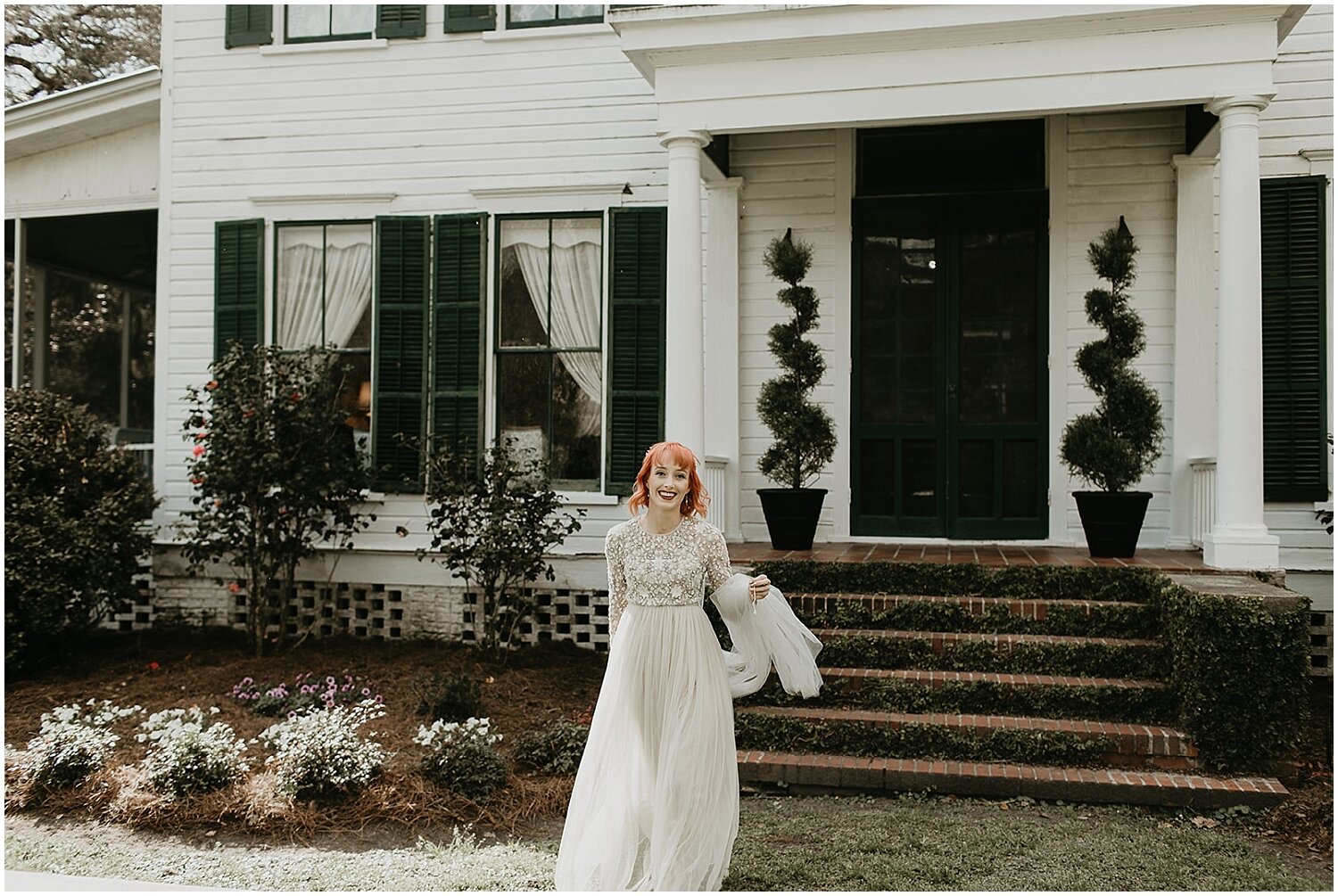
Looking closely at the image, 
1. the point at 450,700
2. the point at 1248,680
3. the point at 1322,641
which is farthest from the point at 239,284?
the point at 1322,641

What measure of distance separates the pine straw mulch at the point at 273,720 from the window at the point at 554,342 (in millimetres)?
1560

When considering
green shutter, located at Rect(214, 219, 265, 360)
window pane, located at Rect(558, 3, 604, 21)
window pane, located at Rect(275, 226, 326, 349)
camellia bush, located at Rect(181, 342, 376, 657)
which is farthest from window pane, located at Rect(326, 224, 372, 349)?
window pane, located at Rect(558, 3, 604, 21)

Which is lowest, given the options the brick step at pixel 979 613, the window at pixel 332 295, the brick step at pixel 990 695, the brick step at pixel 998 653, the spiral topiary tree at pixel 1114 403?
the brick step at pixel 990 695

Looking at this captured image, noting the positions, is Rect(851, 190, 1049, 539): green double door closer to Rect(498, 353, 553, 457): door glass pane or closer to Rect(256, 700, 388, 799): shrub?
Rect(498, 353, 553, 457): door glass pane

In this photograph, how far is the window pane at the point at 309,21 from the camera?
8742mm

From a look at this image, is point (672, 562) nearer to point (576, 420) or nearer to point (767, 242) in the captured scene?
point (576, 420)

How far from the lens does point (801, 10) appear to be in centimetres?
640

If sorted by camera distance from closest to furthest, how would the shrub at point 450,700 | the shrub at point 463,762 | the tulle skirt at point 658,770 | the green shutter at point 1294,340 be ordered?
the tulle skirt at point 658,770, the shrub at point 463,762, the shrub at point 450,700, the green shutter at point 1294,340

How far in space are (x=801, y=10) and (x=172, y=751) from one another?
5.32 metres

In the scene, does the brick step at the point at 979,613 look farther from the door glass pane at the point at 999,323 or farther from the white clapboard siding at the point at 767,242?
the door glass pane at the point at 999,323

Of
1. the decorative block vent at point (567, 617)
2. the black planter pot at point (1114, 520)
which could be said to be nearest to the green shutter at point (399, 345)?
the decorative block vent at point (567, 617)

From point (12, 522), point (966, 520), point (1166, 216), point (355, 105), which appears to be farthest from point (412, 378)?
point (1166, 216)

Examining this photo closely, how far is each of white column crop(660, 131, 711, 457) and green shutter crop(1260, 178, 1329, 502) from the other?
3.88m

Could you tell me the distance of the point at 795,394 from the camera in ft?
24.3
